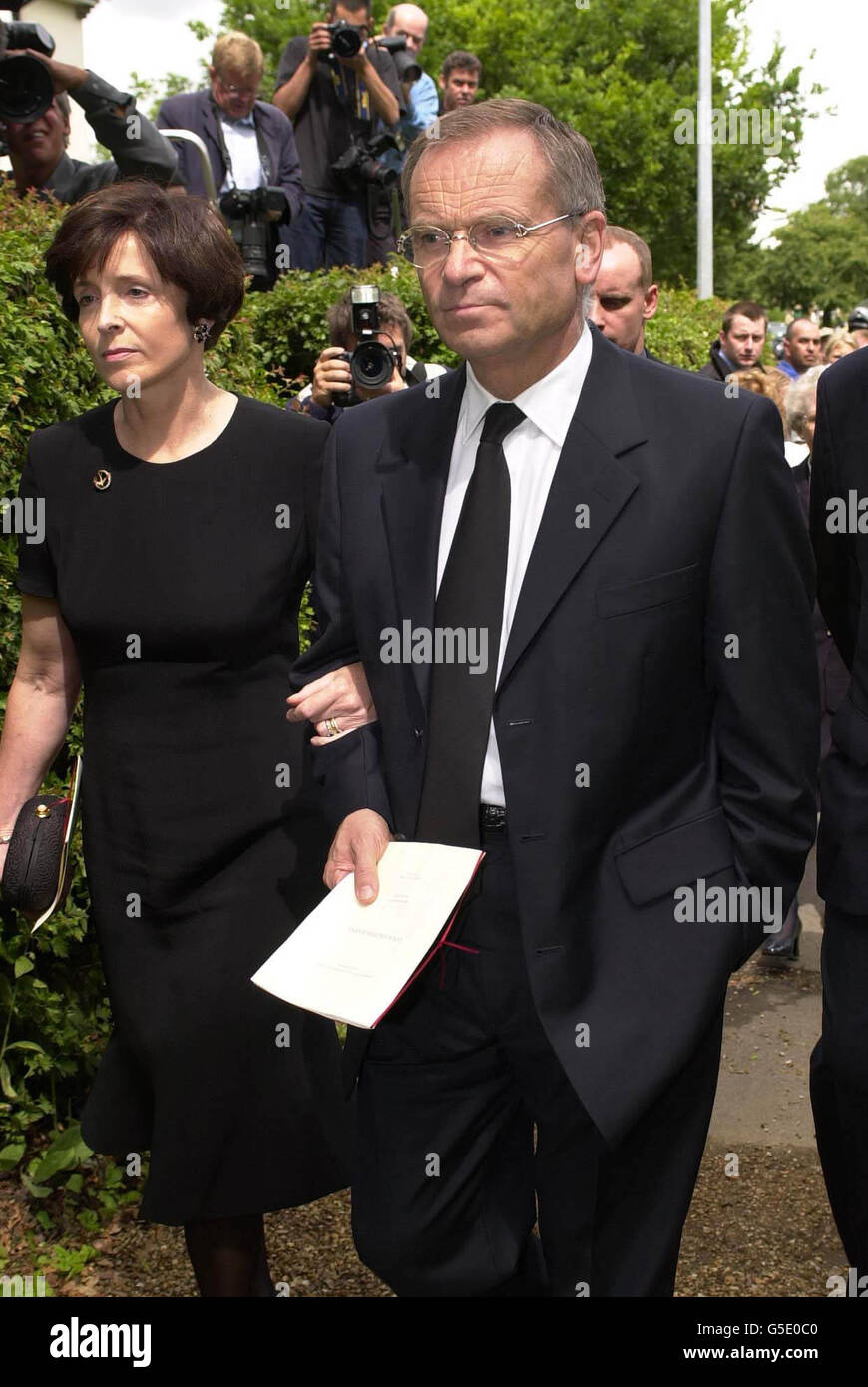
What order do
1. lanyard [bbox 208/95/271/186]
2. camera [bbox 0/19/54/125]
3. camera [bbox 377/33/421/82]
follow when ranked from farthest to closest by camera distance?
camera [bbox 377/33/421/82] → lanyard [bbox 208/95/271/186] → camera [bbox 0/19/54/125]

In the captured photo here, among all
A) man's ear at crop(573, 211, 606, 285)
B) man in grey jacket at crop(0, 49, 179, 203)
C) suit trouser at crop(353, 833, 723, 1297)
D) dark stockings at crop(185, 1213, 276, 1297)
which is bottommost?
dark stockings at crop(185, 1213, 276, 1297)

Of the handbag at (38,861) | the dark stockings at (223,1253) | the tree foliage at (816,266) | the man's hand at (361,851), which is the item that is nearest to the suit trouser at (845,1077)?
the man's hand at (361,851)

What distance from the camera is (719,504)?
2.40 meters

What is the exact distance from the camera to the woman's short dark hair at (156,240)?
2955 mm

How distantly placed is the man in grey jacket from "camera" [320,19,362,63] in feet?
11.1

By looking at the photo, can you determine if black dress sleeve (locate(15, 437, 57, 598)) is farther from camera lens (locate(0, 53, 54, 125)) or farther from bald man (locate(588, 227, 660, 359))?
camera lens (locate(0, 53, 54, 125))

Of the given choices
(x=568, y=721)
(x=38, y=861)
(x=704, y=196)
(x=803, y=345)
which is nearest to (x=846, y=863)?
(x=568, y=721)

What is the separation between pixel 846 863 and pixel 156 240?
1.79 m

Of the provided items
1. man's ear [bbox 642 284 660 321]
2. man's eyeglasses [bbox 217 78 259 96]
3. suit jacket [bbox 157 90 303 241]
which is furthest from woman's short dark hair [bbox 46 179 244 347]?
man's eyeglasses [bbox 217 78 259 96]

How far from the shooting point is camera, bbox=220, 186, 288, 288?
298 inches

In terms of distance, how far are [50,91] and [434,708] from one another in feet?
13.3

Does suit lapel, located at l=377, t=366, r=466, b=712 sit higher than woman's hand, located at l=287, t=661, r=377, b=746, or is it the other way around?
suit lapel, located at l=377, t=366, r=466, b=712

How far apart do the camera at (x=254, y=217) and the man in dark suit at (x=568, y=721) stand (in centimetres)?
528
